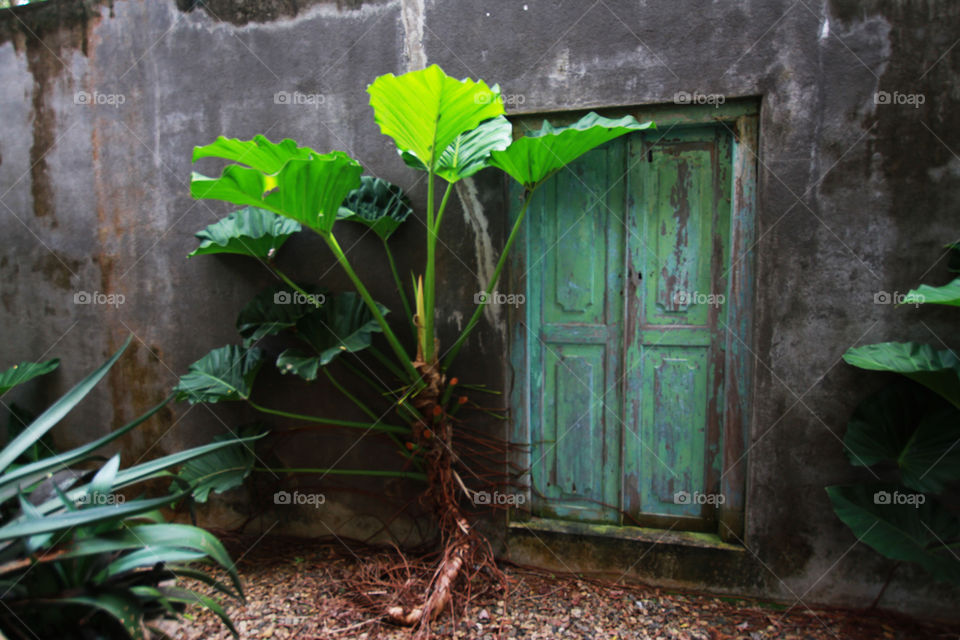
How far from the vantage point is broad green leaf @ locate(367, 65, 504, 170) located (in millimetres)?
1771

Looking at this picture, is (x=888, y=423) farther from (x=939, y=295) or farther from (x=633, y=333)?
(x=633, y=333)

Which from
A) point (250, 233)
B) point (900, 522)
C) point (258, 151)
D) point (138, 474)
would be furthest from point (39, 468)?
point (900, 522)

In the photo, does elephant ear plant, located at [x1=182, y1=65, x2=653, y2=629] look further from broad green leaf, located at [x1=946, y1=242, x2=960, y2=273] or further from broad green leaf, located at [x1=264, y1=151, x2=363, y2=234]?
broad green leaf, located at [x1=946, y1=242, x2=960, y2=273]

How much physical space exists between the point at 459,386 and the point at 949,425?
1833 mm

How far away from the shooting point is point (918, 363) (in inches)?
71.7

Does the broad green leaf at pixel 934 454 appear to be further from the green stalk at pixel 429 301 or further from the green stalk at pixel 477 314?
the green stalk at pixel 429 301

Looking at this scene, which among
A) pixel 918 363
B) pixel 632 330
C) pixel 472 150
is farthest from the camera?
pixel 632 330

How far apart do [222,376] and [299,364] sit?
47 cm

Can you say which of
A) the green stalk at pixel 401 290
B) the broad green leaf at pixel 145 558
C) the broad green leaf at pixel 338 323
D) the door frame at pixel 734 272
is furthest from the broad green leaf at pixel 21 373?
the door frame at pixel 734 272

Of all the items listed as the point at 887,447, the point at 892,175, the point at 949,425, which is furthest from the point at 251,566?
the point at 892,175

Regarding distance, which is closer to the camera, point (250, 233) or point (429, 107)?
point (429, 107)

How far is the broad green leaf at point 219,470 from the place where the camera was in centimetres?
237

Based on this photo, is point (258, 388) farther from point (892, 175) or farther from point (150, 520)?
point (892, 175)

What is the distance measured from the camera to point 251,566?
2.56 m
